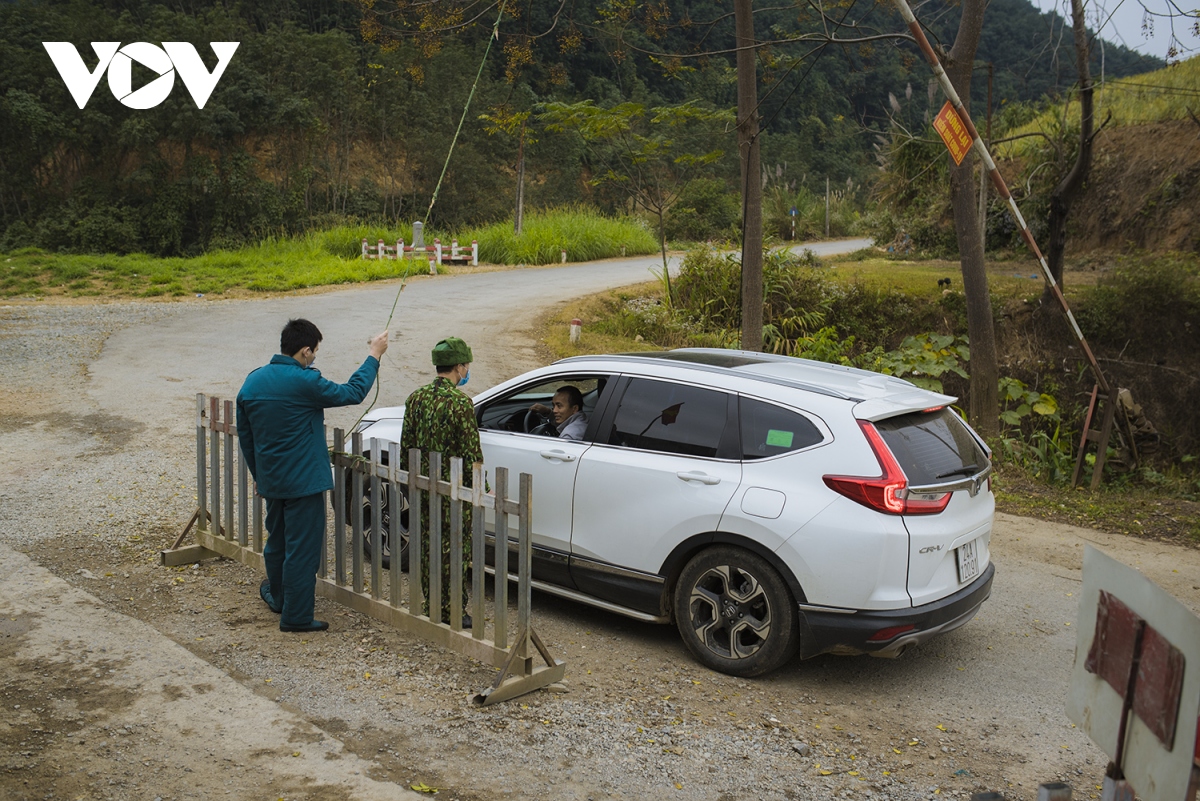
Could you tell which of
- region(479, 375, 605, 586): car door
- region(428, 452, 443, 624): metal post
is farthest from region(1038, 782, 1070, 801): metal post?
region(479, 375, 605, 586): car door

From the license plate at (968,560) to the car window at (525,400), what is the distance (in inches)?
88.0

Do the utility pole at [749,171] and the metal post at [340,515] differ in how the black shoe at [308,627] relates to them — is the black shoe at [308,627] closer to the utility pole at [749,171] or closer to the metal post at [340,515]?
the metal post at [340,515]

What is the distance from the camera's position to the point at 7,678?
4.71 meters

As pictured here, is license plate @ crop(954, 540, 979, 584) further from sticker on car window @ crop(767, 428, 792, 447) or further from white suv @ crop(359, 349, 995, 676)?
sticker on car window @ crop(767, 428, 792, 447)

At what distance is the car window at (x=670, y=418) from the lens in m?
5.42

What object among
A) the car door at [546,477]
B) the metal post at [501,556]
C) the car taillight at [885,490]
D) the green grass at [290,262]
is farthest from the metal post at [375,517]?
the green grass at [290,262]

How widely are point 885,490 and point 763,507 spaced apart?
61 cm

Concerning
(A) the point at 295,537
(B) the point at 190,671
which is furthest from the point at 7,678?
(A) the point at 295,537

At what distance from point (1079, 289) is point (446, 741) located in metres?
17.1

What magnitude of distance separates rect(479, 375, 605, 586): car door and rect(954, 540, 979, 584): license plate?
2.15 meters

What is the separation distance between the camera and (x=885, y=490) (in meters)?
4.80

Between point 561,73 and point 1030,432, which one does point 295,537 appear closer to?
point 561,73

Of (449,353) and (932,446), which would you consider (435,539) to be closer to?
(449,353)

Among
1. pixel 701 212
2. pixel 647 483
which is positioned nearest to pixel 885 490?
pixel 647 483
